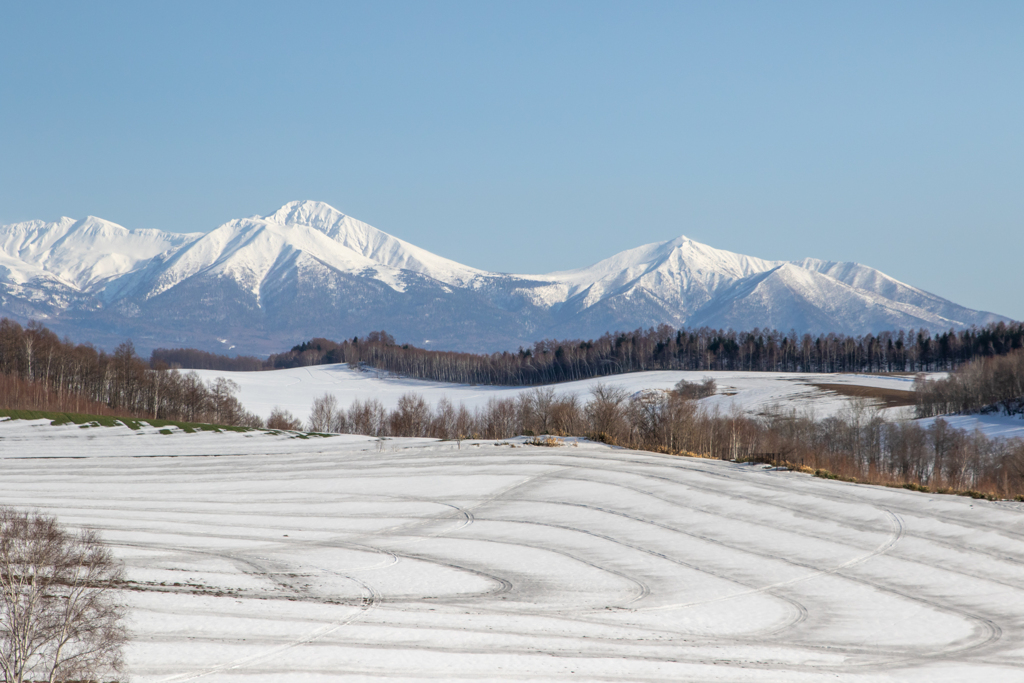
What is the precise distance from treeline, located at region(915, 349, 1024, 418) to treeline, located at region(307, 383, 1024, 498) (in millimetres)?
10901

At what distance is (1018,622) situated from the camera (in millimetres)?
22906

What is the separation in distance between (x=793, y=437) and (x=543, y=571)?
72.8 meters

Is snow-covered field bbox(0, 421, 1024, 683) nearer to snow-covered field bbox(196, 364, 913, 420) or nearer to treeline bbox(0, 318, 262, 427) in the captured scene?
treeline bbox(0, 318, 262, 427)

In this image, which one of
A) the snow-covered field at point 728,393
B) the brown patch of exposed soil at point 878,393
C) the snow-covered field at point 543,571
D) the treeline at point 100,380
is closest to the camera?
the snow-covered field at point 543,571

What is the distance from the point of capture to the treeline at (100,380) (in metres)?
111

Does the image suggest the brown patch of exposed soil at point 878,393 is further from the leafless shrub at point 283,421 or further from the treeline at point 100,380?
the treeline at point 100,380

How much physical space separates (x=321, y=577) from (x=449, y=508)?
12.7 metres

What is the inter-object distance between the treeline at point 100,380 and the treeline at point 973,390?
106m

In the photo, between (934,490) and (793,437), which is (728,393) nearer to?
(793,437)

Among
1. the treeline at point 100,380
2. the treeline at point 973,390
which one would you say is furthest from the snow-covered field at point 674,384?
the treeline at point 100,380

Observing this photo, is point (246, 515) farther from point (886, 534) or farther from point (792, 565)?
point (886, 534)

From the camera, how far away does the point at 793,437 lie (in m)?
91.9

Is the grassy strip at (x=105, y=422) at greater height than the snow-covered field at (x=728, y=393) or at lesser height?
lesser

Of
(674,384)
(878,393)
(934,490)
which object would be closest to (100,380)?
(674,384)
